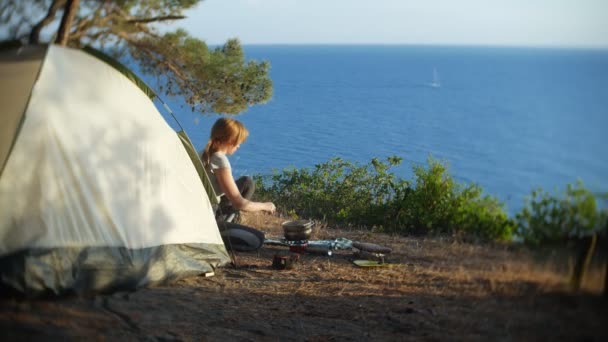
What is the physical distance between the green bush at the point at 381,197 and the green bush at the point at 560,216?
22.2 inches

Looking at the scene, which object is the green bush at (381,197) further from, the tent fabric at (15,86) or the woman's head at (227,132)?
the tent fabric at (15,86)

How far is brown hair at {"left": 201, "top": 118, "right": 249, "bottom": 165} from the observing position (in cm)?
562

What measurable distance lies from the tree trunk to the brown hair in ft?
4.69

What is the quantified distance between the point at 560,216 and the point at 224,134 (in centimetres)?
304

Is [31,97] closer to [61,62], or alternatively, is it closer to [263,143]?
[61,62]

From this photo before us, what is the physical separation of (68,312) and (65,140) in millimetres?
1172

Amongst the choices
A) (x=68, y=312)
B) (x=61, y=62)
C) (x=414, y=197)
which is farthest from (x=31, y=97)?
A: (x=414, y=197)

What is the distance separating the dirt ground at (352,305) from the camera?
11.1 ft

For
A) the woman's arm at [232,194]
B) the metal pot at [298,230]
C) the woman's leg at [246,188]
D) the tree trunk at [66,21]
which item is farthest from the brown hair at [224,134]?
the tree trunk at [66,21]

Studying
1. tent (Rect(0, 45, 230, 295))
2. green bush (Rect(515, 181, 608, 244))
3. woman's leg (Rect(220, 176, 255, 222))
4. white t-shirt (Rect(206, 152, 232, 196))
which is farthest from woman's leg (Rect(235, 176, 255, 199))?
green bush (Rect(515, 181, 608, 244))

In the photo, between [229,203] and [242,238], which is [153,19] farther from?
[242,238]

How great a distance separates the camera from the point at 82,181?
4.50 meters

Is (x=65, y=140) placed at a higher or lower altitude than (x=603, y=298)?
higher

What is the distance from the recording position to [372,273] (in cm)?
545
